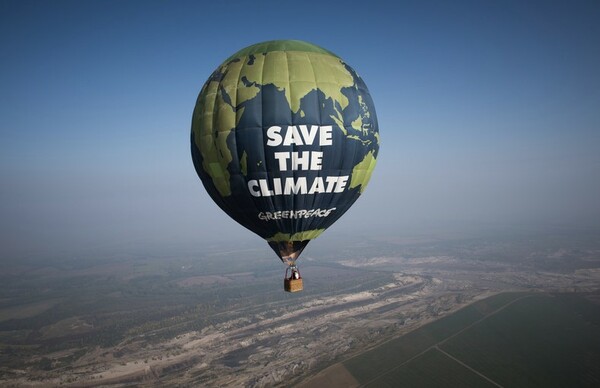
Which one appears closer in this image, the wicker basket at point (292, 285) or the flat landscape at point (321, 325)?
the wicker basket at point (292, 285)

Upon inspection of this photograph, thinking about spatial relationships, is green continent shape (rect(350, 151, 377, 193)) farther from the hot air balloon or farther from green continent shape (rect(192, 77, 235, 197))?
green continent shape (rect(192, 77, 235, 197))

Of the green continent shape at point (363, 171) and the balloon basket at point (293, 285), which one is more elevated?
the green continent shape at point (363, 171)

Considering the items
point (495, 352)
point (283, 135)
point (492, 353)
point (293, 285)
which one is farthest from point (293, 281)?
point (495, 352)

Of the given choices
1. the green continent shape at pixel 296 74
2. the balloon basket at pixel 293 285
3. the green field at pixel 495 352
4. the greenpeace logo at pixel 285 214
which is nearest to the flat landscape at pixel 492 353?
the green field at pixel 495 352

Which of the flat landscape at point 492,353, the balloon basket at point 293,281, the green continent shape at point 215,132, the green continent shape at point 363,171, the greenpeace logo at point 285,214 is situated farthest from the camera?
the flat landscape at point 492,353

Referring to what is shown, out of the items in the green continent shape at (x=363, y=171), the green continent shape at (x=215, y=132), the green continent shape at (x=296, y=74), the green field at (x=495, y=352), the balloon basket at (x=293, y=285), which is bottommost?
the green field at (x=495, y=352)

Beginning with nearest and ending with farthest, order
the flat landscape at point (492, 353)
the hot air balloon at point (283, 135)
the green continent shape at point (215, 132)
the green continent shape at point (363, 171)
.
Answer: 1. the hot air balloon at point (283, 135)
2. the green continent shape at point (215, 132)
3. the green continent shape at point (363, 171)
4. the flat landscape at point (492, 353)

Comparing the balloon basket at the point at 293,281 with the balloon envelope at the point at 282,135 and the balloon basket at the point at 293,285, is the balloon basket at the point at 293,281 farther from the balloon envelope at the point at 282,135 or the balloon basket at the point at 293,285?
the balloon envelope at the point at 282,135

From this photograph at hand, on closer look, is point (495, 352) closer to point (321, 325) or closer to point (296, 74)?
point (321, 325)
